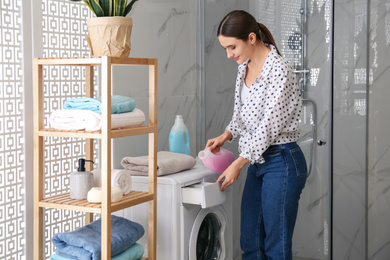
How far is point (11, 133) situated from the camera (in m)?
2.07

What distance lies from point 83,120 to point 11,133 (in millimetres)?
306

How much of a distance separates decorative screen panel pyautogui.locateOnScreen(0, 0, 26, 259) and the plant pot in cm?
29

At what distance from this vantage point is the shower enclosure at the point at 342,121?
2830mm

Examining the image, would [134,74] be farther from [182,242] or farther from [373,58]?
[373,58]

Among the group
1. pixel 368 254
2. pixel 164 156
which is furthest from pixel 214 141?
pixel 368 254

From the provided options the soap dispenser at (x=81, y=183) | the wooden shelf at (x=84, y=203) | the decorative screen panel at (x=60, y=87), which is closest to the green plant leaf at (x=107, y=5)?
the decorative screen panel at (x=60, y=87)

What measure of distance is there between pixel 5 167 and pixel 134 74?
859 mm

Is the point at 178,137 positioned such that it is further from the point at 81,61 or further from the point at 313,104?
the point at 81,61

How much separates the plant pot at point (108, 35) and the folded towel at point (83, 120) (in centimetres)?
23

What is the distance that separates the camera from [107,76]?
6.28 feet

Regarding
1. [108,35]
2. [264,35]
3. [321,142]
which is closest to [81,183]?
[108,35]

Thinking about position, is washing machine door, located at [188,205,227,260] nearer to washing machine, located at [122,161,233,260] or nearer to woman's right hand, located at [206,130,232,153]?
washing machine, located at [122,161,233,260]

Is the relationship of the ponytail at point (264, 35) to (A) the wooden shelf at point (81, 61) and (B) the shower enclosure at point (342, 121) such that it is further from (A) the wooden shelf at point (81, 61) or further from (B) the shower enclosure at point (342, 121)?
(B) the shower enclosure at point (342, 121)

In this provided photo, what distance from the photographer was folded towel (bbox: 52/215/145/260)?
1.97 meters
